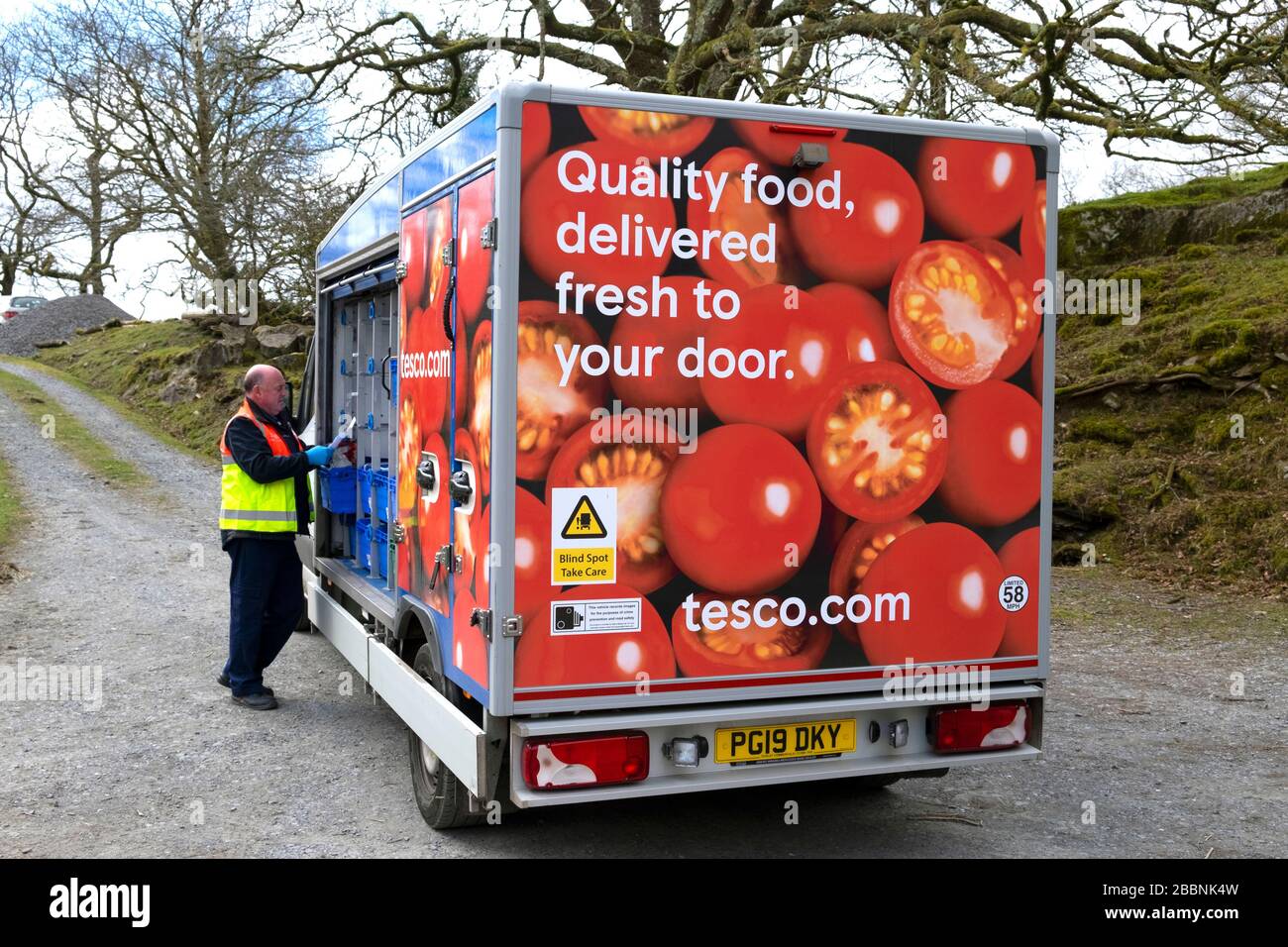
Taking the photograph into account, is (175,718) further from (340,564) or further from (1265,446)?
(1265,446)

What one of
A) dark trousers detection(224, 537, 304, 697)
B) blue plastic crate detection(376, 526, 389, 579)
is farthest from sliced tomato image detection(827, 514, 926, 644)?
dark trousers detection(224, 537, 304, 697)

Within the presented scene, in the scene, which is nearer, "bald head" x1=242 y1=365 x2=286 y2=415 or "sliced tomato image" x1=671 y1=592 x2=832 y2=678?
"sliced tomato image" x1=671 y1=592 x2=832 y2=678

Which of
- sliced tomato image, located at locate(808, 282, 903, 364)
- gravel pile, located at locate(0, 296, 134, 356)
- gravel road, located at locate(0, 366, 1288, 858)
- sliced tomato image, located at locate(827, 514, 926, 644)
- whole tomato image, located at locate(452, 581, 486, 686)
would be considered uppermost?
gravel pile, located at locate(0, 296, 134, 356)

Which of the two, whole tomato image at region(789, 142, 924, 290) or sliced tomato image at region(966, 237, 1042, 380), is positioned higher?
whole tomato image at region(789, 142, 924, 290)

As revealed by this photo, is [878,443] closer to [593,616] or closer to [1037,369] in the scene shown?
[1037,369]

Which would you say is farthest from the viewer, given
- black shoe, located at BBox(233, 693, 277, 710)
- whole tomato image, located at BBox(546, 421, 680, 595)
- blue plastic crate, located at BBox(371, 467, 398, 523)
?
black shoe, located at BBox(233, 693, 277, 710)

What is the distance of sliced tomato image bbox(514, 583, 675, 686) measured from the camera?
156 inches

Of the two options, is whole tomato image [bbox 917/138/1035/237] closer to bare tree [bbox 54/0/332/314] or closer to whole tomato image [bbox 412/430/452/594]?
whole tomato image [bbox 412/430/452/594]

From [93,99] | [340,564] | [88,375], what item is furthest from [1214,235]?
[88,375]

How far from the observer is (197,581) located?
10.0 metres

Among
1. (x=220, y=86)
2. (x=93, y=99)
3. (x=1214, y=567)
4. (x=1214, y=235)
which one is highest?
(x=93, y=99)

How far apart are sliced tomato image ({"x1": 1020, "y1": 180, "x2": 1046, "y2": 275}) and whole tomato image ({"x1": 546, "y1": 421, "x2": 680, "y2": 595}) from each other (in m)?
1.60
